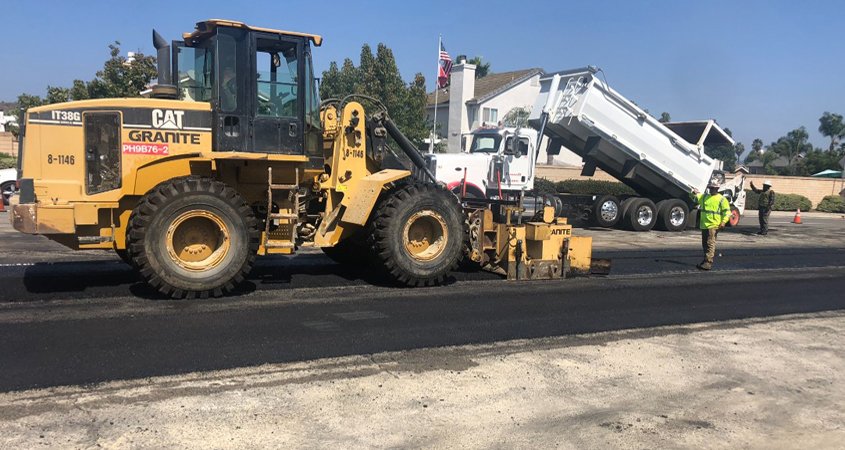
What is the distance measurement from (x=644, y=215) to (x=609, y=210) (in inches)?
42.6

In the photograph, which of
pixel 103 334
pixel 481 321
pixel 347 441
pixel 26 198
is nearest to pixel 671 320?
pixel 481 321

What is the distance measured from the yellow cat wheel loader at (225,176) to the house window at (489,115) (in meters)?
35.2

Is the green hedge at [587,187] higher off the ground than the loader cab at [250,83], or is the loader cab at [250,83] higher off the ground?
the loader cab at [250,83]

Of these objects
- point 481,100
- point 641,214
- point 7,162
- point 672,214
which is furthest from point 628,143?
point 481,100

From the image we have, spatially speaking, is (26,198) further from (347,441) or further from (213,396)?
(347,441)

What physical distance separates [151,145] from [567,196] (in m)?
13.9

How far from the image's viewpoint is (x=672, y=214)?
19.3 m

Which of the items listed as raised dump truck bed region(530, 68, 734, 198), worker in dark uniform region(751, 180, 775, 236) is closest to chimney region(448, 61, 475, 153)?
raised dump truck bed region(530, 68, 734, 198)

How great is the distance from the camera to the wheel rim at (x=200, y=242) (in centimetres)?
683

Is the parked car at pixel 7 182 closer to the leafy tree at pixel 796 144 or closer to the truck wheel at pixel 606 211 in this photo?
the truck wheel at pixel 606 211

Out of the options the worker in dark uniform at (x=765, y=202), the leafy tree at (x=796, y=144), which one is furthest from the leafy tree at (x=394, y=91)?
the leafy tree at (x=796, y=144)

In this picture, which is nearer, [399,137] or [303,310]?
[303,310]

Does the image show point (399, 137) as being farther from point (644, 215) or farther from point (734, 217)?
point (734, 217)

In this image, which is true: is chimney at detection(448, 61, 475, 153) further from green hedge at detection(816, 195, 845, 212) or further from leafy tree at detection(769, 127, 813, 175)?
leafy tree at detection(769, 127, 813, 175)
